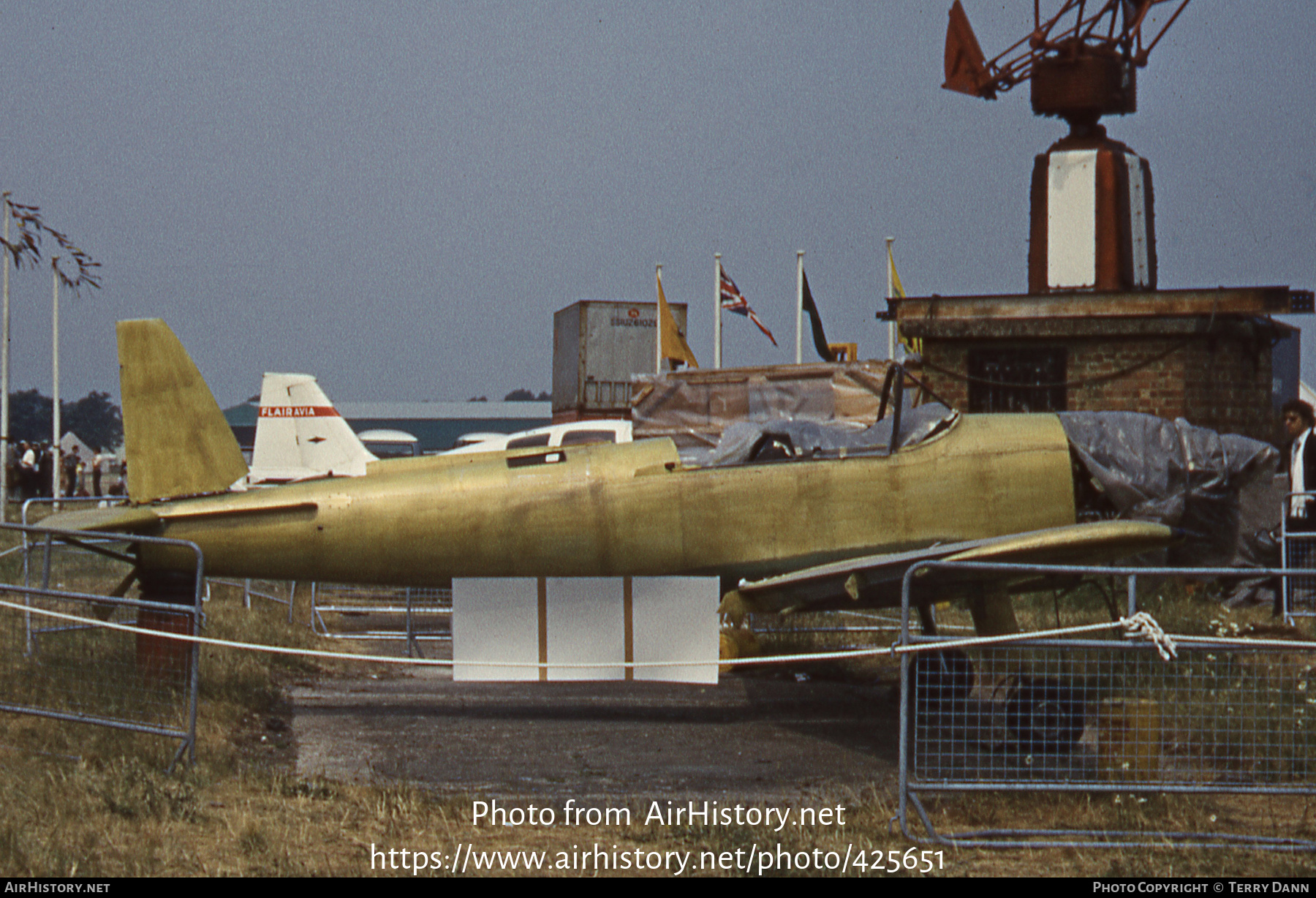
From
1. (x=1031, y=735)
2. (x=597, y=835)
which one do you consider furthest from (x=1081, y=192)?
(x=597, y=835)

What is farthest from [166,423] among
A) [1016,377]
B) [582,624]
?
[1016,377]

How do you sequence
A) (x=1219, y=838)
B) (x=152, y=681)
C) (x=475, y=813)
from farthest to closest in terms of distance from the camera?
(x=152, y=681) < (x=475, y=813) < (x=1219, y=838)

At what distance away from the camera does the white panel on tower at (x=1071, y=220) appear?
1930 centimetres

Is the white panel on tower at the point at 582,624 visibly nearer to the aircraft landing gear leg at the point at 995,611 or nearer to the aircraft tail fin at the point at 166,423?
the aircraft landing gear leg at the point at 995,611

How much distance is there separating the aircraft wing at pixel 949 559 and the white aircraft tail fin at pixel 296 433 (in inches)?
403

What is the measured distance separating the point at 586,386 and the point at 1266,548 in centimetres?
1918

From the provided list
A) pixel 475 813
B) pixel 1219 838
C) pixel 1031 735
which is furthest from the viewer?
pixel 1031 735

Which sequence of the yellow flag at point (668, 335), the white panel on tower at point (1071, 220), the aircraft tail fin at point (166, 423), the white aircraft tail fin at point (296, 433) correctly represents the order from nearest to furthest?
the aircraft tail fin at point (166, 423) < the white aircraft tail fin at point (296, 433) < the white panel on tower at point (1071, 220) < the yellow flag at point (668, 335)

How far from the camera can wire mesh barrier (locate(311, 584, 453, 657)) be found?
1102cm

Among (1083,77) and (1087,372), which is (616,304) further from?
(1087,372)

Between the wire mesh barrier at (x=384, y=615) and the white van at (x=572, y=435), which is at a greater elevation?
the white van at (x=572, y=435)

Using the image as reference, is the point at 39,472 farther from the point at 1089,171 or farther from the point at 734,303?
the point at 1089,171

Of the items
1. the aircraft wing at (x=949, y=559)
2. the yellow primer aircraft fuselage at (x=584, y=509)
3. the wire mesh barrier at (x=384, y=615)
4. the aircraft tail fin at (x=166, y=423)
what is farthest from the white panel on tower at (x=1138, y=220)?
the aircraft tail fin at (x=166, y=423)

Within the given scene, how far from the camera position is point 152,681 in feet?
24.1
